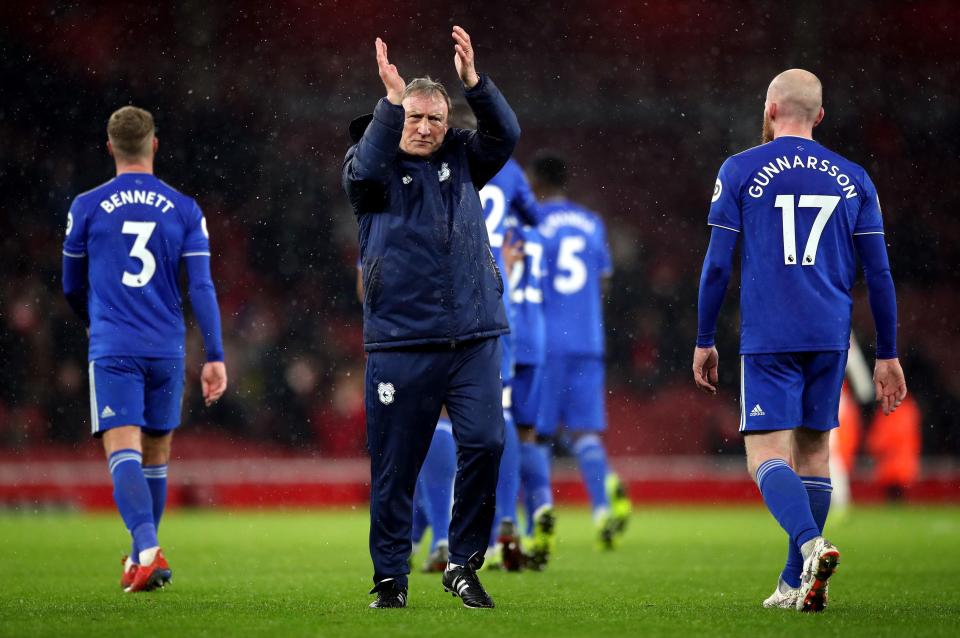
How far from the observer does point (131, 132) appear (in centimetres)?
664

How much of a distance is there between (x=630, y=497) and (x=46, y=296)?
26.0ft

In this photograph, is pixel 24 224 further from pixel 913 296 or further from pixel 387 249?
pixel 387 249

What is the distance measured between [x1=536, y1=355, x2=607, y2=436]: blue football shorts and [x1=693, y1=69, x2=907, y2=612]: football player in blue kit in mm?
4248

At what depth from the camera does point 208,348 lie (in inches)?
262

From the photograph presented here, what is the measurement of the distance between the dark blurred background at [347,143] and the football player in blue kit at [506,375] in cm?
1033

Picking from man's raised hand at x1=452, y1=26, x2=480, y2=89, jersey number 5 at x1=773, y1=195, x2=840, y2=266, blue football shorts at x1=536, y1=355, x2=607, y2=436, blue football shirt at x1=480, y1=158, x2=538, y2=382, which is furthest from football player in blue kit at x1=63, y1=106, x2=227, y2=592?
blue football shorts at x1=536, y1=355, x2=607, y2=436

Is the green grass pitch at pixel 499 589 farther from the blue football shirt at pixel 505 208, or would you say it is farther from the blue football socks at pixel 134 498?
the blue football shirt at pixel 505 208

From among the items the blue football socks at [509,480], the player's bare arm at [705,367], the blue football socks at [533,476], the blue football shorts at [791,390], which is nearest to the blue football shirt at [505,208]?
the blue football socks at [509,480]

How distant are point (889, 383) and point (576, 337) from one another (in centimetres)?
442

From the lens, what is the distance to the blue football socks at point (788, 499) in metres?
5.00

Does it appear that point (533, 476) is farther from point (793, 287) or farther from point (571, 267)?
point (793, 287)

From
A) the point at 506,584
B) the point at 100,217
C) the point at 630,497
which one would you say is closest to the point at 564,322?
the point at 506,584

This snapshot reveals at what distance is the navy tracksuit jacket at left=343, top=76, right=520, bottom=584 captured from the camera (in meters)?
5.23

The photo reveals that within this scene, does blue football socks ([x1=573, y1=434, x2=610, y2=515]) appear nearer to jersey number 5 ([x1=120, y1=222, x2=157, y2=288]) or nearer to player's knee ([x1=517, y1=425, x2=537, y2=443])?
player's knee ([x1=517, y1=425, x2=537, y2=443])
